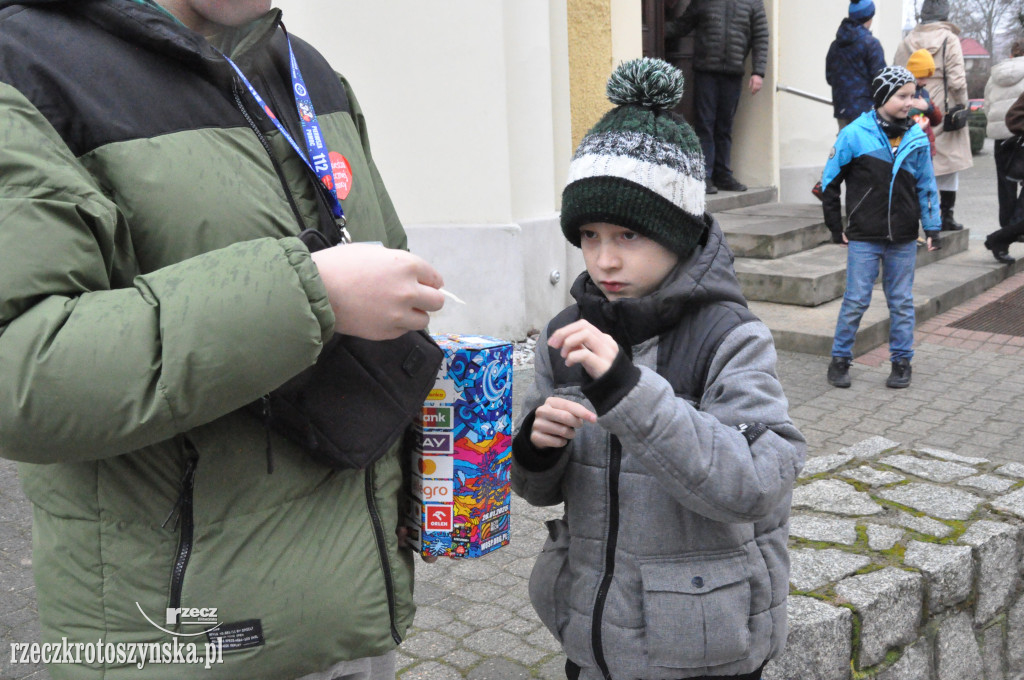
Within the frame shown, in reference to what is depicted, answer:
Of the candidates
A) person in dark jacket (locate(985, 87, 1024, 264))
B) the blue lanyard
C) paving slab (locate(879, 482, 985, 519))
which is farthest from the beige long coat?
the blue lanyard

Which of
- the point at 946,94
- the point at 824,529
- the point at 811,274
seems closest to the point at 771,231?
the point at 811,274

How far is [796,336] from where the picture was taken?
6812 mm

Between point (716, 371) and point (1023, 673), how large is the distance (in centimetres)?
231

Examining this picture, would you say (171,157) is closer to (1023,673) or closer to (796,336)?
(1023,673)

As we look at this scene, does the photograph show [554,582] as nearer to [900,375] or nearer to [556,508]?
[556,508]

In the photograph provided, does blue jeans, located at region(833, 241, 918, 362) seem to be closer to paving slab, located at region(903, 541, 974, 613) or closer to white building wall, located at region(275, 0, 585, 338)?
white building wall, located at region(275, 0, 585, 338)

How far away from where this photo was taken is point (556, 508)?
4160 millimetres

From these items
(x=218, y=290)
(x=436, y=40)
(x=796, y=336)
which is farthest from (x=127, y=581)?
(x=796, y=336)

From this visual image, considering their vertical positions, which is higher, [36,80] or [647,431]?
[36,80]

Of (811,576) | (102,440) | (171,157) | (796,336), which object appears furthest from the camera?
(796,336)

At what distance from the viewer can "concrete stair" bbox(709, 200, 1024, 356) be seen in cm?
698

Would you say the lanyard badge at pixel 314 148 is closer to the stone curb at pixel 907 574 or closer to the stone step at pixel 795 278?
the stone curb at pixel 907 574

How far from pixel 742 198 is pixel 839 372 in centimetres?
386

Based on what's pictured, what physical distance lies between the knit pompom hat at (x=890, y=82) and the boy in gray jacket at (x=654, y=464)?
454 centimetres
